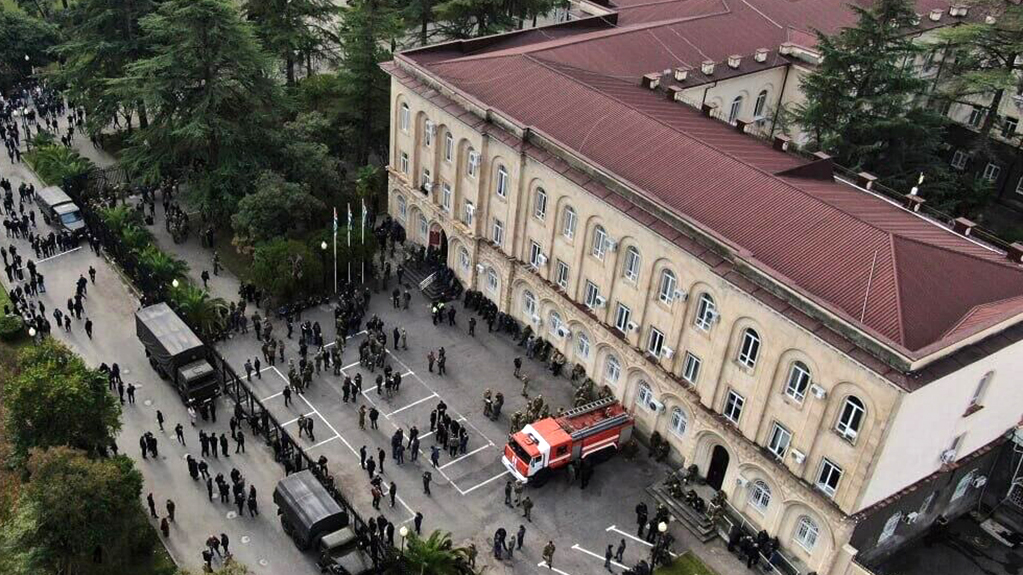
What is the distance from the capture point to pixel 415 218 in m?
58.1

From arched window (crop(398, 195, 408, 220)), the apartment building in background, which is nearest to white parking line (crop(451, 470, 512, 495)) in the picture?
the apartment building in background

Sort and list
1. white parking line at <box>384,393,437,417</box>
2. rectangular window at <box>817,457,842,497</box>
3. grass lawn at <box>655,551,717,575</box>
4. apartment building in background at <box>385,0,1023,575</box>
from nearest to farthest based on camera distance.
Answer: apartment building in background at <box>385,0,1023,575</box> → rectangular window at <box>817,457,842,497</box> → grass lawn at <box>655,551,717,575</box> → white parking line at <box>384,393,437,417</box>

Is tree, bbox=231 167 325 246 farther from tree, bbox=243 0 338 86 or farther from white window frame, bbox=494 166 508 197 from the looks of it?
tree, bbox=243 0 338 86

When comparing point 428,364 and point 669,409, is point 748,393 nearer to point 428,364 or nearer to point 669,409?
point 669,409

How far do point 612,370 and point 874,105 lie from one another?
71.2 feet

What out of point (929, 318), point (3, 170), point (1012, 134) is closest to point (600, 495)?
point (929, 318)

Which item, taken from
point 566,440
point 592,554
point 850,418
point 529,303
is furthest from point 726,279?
point 529,303

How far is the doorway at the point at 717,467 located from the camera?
4106 centimetres

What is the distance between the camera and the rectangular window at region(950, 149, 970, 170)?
65.8 meters

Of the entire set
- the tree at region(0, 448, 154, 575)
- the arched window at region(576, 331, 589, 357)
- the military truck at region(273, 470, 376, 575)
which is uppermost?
the tree at region(0, 448, 154, 575)

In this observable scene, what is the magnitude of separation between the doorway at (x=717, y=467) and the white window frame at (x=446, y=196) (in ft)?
71.4

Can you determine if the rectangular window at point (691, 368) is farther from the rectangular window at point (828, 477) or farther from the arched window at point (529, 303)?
the arched window at point (529, 303)

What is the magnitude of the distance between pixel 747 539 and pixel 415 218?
2934 centimetres

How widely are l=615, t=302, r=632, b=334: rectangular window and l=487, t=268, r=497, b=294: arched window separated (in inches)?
395
